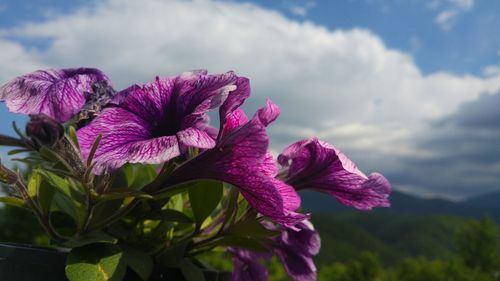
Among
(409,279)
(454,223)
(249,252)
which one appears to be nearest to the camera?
(249,252)

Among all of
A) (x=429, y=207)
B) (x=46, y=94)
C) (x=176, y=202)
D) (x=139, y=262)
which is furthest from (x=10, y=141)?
(x=429, y=207)

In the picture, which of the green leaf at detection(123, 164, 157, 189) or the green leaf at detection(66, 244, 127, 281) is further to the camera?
the green leaf at detection(123, 164, 157, 189)

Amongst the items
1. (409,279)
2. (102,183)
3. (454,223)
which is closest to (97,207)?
(102,183)

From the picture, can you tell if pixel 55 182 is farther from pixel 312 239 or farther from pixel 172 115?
pixel 312 239

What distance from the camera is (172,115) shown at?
1.90 ft

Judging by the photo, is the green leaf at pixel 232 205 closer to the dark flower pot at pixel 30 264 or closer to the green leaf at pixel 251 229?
the green leaf at pixel 251 229

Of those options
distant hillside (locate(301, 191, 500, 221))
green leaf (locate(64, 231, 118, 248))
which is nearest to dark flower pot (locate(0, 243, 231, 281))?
green leaf (locate(64, 231, 118, 248))

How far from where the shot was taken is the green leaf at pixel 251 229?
0.63 m

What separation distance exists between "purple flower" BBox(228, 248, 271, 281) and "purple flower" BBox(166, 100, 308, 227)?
0.24 meters

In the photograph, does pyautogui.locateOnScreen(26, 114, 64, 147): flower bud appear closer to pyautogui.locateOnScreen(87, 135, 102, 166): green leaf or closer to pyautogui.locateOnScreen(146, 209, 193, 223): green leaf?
pyautogui.locateOnScreen(87, 135, 102, 166): green leaf

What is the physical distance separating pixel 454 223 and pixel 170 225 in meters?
78.1

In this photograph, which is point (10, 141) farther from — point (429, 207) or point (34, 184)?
point (429, 207)

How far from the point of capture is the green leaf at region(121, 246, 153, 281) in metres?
0.57

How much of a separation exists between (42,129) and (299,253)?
43cm
